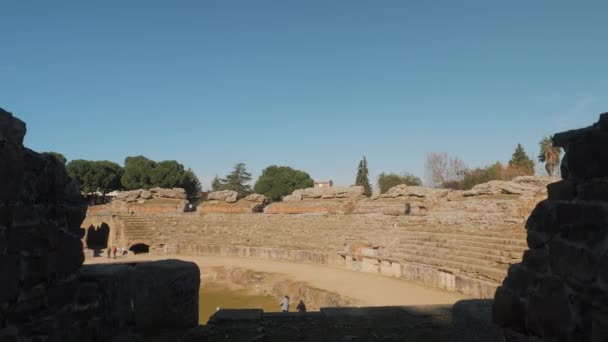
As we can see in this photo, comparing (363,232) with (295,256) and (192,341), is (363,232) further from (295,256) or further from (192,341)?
(192,341)

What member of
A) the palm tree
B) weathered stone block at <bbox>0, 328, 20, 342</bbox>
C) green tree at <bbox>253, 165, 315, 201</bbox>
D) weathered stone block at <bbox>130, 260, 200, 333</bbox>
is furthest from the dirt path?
green tree at <bbox>253, 165, 315, 201</bbox>

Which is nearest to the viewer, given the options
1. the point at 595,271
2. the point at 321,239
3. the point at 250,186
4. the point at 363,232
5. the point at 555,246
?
the point at 595,271

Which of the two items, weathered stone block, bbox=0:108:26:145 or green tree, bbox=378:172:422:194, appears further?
green tree, bbox=378:172:422:194

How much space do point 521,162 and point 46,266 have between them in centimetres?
4596

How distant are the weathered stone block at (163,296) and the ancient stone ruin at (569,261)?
357 centimetres

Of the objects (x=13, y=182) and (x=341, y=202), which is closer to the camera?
(x=13, y=182)

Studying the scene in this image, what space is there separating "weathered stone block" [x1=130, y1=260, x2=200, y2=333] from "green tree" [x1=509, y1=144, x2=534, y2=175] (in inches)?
1554

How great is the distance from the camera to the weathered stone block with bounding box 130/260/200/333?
4.76 metres

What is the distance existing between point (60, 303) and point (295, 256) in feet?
57.7

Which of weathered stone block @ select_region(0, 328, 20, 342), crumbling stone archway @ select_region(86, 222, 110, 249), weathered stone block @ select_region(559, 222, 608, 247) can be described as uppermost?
weathered stone block @ select_region(559, 222, 608, 247)

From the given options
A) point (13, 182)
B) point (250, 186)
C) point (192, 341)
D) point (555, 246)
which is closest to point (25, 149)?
point (13, 182)

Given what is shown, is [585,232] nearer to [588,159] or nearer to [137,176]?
[588,159]

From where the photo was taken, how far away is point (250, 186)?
69562 millimetres

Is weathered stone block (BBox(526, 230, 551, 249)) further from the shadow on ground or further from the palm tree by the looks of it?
the palm tree
